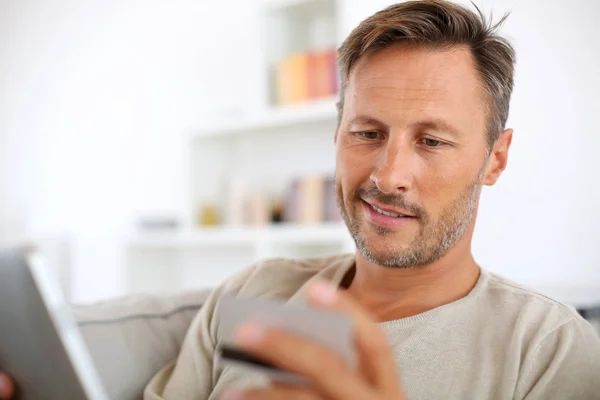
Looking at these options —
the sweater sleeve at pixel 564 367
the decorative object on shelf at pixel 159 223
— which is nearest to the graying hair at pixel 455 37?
the sweater sleeve at pixel 564 367

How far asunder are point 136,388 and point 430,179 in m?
0.70

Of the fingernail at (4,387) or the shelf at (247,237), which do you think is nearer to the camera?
the fingernail at (4,387)

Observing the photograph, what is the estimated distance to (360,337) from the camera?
26.0 inches

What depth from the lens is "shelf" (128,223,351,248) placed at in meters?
2.89

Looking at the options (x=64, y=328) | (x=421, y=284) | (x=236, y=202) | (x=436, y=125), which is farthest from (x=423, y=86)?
(x=236, y=202)

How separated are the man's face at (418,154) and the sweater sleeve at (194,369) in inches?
13.2

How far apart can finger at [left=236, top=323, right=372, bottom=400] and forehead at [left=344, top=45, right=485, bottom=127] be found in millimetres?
601

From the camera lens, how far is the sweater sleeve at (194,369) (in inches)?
47.3

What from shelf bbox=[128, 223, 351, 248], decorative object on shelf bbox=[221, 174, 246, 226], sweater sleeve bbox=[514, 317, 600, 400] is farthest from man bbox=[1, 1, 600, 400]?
decorative object on shelf bbox=[221, 174, 246, 226]

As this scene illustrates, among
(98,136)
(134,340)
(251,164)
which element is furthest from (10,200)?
(134,340)

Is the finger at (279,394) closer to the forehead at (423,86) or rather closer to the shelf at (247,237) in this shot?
the forehead at (423,86)

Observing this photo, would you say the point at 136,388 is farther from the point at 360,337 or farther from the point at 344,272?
the point at 360,337

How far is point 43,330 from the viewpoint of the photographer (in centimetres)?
76

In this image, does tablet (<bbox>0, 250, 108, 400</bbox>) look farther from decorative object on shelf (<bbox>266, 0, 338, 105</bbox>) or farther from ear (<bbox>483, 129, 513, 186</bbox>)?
decorative object on shelf (<bbox>266, 0, 338, 105</bbox>)
